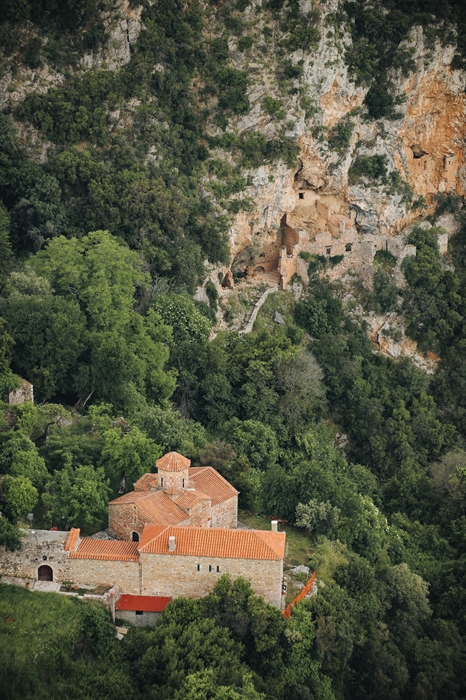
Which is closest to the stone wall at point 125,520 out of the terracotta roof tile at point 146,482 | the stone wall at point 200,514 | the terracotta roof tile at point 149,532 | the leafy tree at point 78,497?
the leafy tree at point 78,497

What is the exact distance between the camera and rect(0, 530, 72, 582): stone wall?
38312mm

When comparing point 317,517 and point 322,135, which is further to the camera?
point 322,135

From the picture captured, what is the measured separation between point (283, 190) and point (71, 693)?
3541 centimetres

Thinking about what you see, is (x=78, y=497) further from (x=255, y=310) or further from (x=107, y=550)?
(x=255, y=310)

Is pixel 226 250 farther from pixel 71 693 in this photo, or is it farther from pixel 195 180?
pixel 71 693

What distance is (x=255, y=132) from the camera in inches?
2469

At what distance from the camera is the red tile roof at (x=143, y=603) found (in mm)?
38094

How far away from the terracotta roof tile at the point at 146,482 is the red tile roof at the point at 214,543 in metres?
2.96

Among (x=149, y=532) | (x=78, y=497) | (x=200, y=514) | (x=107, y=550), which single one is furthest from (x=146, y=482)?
(x=107, y=550)

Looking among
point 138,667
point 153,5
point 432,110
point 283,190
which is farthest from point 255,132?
point 138,667

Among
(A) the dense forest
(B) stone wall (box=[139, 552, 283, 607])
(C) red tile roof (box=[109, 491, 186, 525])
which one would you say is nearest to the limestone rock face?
(A) the dense forest

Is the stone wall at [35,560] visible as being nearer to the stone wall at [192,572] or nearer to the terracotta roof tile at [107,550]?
the terracotta roof tile at [107,550]

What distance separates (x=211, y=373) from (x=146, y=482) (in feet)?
46.2

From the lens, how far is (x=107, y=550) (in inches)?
Result: 1527
